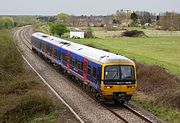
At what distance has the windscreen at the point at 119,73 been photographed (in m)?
21.0

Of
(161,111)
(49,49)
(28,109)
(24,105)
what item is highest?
(49,49)

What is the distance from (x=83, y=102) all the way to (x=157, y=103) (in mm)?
4124

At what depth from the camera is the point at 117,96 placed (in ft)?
69.4

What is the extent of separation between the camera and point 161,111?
66.6 ft

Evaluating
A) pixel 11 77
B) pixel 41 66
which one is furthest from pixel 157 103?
pixel 41 66

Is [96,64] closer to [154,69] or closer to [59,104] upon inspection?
Answer: [59,104]

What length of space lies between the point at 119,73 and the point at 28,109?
529 cm

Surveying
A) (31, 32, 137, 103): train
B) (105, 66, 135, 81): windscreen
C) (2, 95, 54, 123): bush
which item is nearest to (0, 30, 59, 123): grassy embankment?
(2, 95, 54, 123): bush

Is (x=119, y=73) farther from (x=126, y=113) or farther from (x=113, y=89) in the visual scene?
(x=126, y=113)

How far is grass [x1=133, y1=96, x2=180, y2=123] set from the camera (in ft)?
62.1

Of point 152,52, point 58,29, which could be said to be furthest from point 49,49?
point 58,29

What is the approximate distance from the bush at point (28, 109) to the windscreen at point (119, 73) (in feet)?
12.0

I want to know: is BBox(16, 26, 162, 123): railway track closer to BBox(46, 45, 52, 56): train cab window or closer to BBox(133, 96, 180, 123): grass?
BBox(133, 96, 180, 123): grass

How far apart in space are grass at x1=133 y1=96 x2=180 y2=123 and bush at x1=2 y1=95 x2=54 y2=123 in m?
5.41
